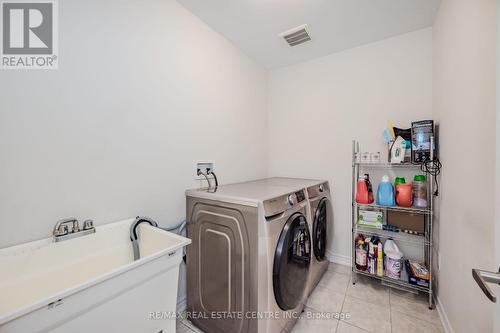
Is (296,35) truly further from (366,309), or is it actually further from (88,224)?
(366,309)

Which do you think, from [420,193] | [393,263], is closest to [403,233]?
[393,263]

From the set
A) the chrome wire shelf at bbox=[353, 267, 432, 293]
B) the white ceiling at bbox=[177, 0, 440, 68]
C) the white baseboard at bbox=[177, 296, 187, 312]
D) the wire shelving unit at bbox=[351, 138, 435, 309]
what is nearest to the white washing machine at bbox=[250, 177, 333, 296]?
the wire shelving unit at bbox=[351, 138, 435, 309]

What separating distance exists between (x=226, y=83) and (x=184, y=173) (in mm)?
1088

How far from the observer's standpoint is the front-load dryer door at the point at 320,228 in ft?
5.71

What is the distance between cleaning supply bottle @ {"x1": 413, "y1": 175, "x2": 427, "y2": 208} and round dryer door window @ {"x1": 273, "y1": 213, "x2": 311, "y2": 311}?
107cm

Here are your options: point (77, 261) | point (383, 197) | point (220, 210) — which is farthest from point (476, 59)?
point (77, 261)

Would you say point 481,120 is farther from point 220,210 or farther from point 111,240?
point 111,240

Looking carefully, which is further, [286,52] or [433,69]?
[286,52]

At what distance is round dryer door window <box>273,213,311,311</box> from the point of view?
1.19 metres

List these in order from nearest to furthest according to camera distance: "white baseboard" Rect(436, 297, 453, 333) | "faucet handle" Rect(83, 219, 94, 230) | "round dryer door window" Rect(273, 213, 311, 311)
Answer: "faucet handle" Rect(83, 219, 94, 230), "round dryer door window" Rect(273, 213, 311, 311), "white baseboard" Rect(436, 297, 453, 333)

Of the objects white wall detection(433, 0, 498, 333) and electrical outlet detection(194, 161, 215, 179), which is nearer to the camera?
white wall detection(433, 0, 498, 333)

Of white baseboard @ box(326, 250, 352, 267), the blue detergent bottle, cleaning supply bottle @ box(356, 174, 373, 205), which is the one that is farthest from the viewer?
white baseboard @ box(326, 250, 352, 267)

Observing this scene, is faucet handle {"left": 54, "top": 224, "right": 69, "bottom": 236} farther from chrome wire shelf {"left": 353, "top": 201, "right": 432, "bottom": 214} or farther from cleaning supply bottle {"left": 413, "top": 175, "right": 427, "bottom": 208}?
cleaning supply bottle {"left": 413, "top": 175, "right": 427, "bottom": 208}

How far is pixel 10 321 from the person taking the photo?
528mm
